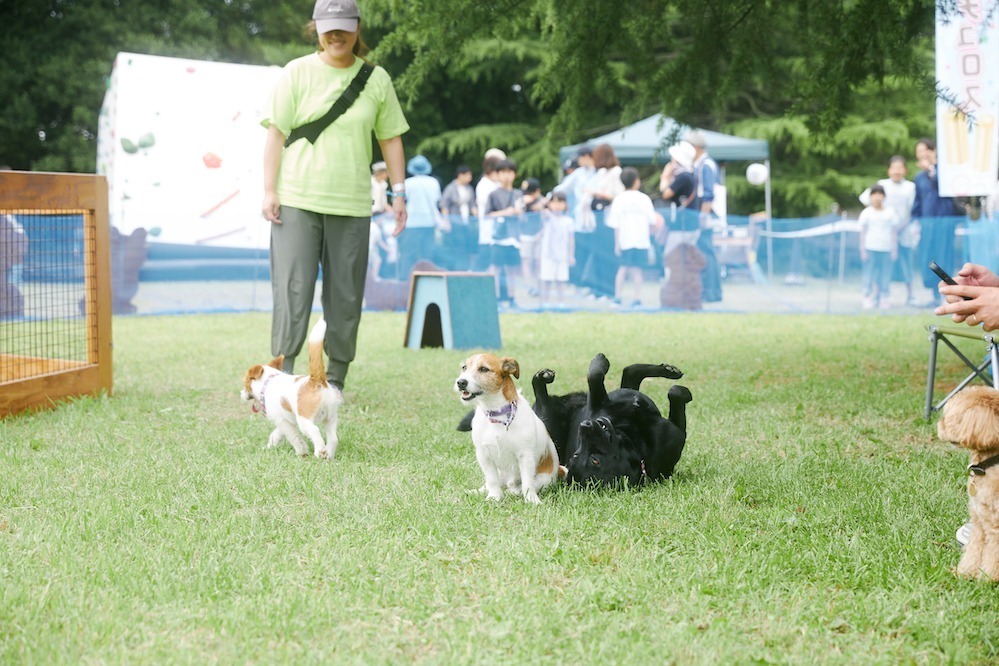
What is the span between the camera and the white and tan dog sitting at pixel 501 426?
3.95 m

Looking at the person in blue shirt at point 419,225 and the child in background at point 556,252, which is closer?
the child in background at point 556,252

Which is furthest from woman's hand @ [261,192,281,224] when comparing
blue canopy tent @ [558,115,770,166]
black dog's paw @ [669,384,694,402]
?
blue canopy tent @ [558,115,770,166]

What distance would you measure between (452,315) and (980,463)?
6916 millimetres

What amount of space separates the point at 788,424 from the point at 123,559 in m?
3.67

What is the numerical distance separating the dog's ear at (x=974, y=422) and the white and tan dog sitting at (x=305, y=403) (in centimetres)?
267

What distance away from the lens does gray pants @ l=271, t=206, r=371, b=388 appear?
624 cm

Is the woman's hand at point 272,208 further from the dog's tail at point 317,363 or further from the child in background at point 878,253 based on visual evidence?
the child in background at point 878,253

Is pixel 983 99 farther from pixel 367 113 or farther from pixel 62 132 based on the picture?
pixel 62 132

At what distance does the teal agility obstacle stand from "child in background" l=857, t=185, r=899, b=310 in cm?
668

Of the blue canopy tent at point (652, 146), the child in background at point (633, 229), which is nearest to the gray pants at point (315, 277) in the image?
the child in background at point (633, 229)

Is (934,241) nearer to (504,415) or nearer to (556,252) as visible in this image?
(556,252)

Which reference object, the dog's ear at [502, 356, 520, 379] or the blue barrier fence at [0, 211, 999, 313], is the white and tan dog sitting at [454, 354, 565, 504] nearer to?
the dog's ear at [502, 356, 520, 379]

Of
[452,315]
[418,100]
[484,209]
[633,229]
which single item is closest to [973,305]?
[452,315]

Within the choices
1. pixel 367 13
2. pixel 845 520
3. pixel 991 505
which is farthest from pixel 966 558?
pixel 367 13
